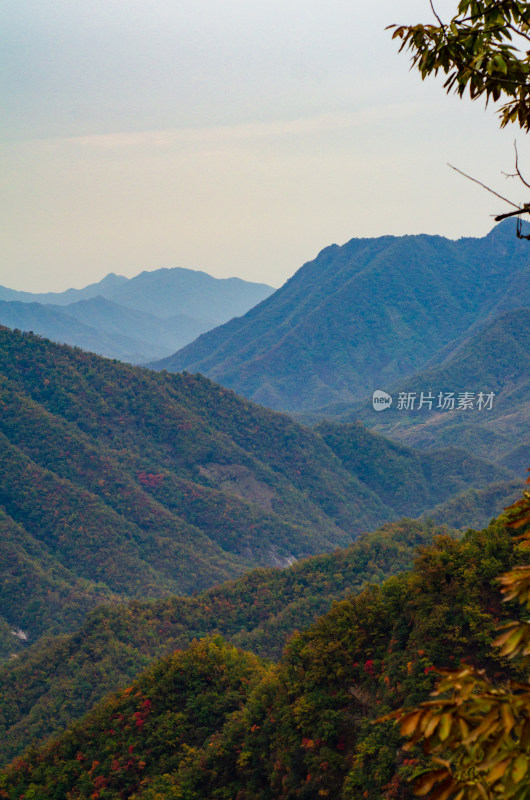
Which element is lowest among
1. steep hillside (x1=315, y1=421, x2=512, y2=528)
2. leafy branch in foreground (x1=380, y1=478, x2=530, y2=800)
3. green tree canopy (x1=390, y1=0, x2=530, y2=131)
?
steep hillside (x1=315, y1=421, x2=512, y2=528)

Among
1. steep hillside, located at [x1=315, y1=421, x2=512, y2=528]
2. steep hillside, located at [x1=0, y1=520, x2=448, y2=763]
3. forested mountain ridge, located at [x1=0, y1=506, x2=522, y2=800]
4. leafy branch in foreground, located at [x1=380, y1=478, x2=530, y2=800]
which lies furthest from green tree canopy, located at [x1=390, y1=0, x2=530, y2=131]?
steep hillside, located at [x1=315, y1=421, x2=512, y2=528]

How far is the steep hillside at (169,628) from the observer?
4288 cm

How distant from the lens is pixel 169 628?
51438 mm

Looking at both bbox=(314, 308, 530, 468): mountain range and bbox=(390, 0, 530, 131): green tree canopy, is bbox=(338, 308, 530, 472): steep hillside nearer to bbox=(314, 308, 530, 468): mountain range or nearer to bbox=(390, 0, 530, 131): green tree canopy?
bbox=(314, 308, 530, 468): mountain range

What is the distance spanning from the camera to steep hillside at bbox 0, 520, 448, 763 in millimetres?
42875

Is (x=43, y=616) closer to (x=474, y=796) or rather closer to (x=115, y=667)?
(x=115, y=667)

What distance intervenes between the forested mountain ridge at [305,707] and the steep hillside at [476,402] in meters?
113

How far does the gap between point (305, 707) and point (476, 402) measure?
151 meters

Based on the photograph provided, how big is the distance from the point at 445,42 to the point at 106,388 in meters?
102

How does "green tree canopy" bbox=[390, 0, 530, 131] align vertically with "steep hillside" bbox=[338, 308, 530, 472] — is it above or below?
above

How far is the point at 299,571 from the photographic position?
57.2 meters

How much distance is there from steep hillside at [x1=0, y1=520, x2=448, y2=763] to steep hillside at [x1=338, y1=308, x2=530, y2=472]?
83.1m

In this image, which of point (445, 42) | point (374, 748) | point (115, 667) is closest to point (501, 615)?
point (374, 748)

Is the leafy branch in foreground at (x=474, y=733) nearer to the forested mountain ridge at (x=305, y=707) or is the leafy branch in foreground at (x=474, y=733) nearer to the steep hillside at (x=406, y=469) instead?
the forested mountain ridge at (x=305, y=707)
